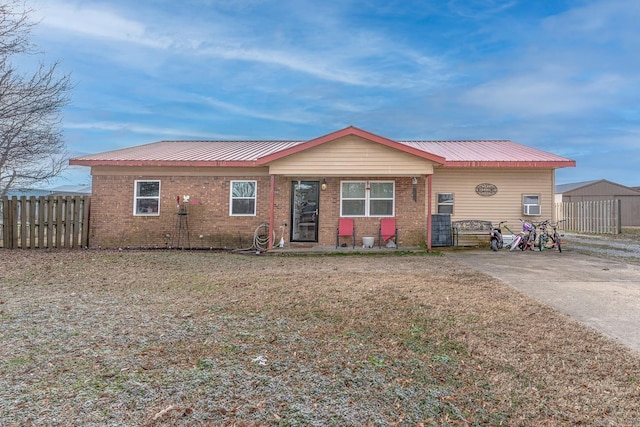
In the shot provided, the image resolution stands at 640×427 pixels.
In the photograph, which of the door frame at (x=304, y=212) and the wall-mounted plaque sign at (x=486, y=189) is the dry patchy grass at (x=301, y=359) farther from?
the wall-mounted plaque sign at (x=486, y=189)

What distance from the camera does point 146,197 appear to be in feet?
39.4

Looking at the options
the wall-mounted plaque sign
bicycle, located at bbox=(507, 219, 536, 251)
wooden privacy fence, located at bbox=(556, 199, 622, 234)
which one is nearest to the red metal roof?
the wall-mounted plaque sign

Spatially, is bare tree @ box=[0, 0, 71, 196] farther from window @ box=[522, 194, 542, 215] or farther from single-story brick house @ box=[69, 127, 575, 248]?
window @ box=[522, 194, 542, 215]

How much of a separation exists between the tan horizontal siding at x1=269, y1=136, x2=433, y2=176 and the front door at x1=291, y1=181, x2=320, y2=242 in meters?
1.01

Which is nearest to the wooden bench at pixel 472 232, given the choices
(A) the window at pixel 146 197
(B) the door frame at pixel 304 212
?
(B) the door frame at pixel 304 212

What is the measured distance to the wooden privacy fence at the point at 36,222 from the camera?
1077 centimetres

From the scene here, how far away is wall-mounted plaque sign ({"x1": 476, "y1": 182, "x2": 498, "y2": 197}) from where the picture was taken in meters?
12.3

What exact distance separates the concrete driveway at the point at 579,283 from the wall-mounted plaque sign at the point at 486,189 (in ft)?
8.34

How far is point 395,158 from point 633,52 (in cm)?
1219

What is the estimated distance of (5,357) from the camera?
9.63 ft

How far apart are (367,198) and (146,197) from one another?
743cm

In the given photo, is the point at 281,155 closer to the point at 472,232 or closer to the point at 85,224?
the point at 85,224

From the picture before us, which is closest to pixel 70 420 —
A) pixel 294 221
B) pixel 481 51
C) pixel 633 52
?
pixel 294 221

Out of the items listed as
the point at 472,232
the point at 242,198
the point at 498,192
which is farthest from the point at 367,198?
the point at 498,192
